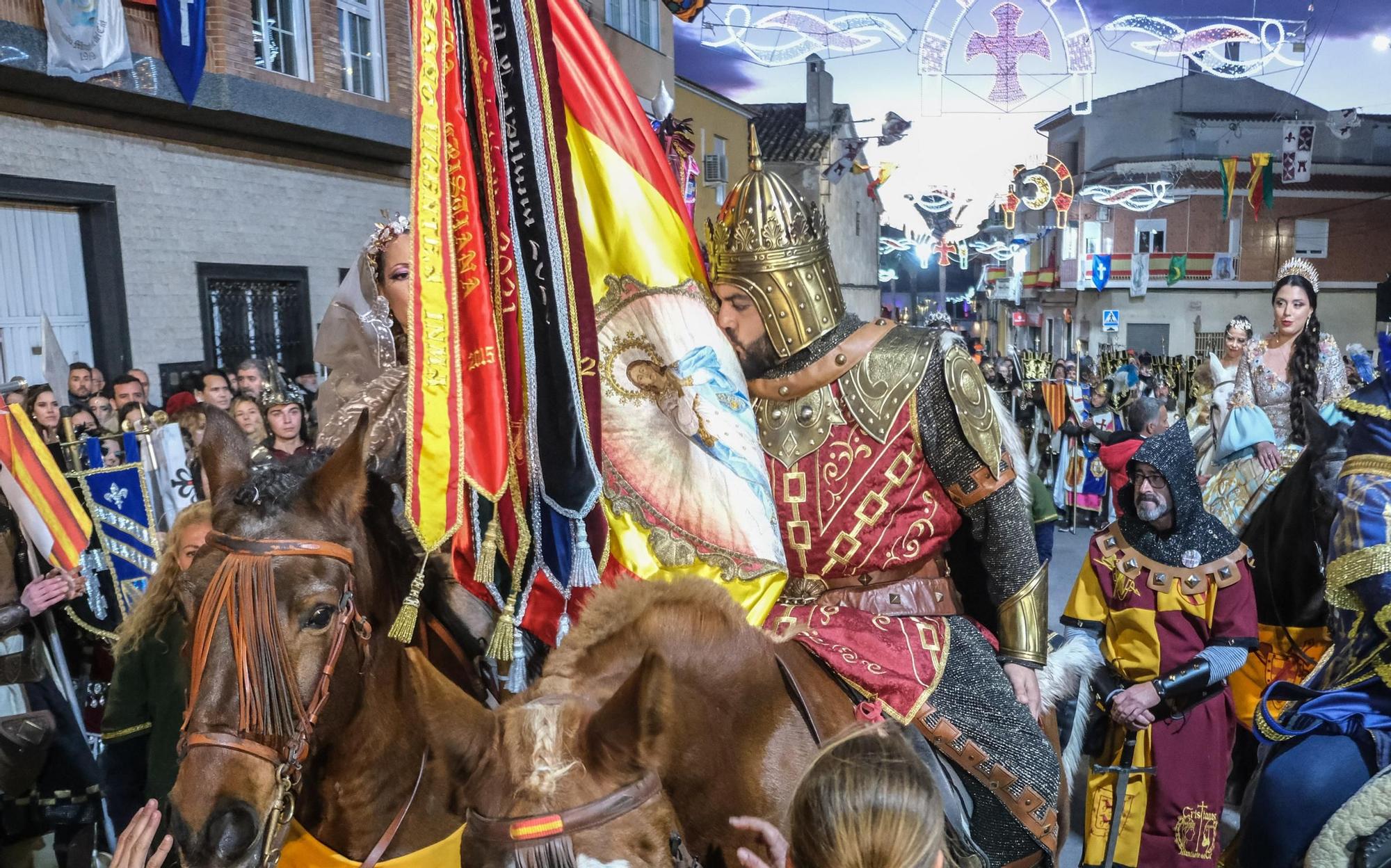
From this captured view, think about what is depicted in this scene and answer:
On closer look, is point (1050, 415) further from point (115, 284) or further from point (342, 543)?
point (342, 543)

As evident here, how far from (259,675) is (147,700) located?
1.94 meters

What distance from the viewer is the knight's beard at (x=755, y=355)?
2.80 meters

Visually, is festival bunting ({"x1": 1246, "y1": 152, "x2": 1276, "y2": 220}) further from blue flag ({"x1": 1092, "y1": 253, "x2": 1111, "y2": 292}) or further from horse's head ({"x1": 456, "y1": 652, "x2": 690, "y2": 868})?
horse's head ({"x1": 456, "y1": 652, "x2": 690, "y2": 868})

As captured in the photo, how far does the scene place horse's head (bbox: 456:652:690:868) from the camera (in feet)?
5.19

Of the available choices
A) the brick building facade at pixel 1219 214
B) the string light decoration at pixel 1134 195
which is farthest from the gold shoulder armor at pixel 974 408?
the brick building facade at pixel 1219 214

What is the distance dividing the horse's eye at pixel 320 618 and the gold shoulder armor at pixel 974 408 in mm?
1716

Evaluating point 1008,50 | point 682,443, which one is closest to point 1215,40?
point 1008,50

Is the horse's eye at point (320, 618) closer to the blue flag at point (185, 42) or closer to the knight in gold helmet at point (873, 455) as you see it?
the knight in gold helmet at point (873, 455)

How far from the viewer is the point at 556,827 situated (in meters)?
1.58

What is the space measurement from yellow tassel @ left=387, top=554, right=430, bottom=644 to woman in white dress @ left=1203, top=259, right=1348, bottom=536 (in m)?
5.27

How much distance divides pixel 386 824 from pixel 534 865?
100 centimetres

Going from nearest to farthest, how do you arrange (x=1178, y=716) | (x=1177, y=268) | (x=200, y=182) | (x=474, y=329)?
1. (x=474, y=329)
2. (x=1178, y=716)
3. (x=200, y=182)
4. (x=1177, y=268)

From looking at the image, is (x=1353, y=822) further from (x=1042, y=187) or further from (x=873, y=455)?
(x=1042, y=187)

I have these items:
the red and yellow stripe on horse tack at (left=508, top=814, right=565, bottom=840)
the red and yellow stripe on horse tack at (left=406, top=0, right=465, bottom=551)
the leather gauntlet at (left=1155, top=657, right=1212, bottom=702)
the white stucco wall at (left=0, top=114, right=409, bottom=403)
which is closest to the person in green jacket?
the red and yellow stripe on horse tack at (left=406, top=0, right=465, bottom=551)
